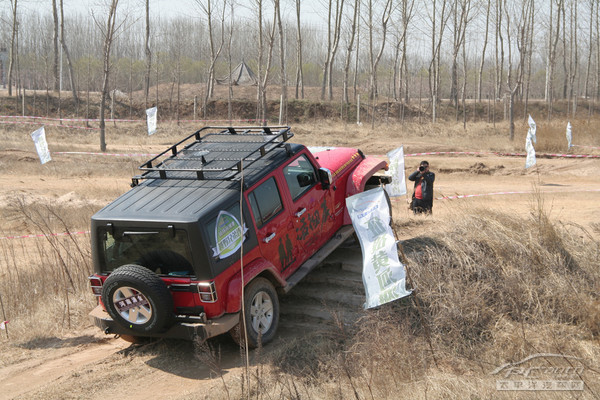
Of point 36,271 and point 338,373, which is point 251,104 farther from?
point 338,373

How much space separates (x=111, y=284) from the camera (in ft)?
20.8

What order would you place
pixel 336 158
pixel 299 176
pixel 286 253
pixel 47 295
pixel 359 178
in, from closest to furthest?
pixel 286 253 → pixel 299 176 → pixel 359 178 → pixel 336 158 → pixel 47 295

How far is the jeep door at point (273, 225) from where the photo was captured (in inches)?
279

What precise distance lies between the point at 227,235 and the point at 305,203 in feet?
5.35

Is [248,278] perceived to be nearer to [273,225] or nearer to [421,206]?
[273,225]

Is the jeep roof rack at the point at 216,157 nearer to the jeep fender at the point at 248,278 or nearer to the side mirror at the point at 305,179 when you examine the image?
the side mirror at the point at 305,179

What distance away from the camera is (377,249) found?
6074mm

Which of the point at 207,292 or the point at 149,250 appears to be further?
the point at 149,250

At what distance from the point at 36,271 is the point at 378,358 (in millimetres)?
6964

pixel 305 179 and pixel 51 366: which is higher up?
pixel 305 179

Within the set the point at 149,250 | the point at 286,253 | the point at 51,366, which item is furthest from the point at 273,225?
the point at 51,366

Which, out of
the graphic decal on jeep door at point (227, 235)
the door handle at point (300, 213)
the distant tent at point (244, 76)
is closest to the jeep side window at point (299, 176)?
the door handle at point (300, 213)

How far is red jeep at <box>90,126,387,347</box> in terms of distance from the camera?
633 cm

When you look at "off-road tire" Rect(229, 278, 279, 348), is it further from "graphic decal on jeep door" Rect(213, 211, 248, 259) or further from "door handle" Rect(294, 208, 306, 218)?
"door handle" Rect(294, 208, 306, 218)
